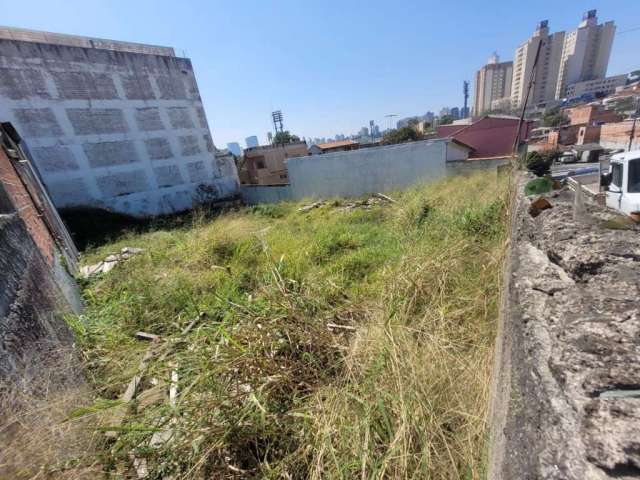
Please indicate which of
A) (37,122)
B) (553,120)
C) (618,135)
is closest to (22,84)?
(37,122)

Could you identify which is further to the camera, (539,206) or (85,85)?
(85,85)

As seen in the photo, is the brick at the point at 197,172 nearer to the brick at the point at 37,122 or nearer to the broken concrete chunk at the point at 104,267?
the brick at the point at 37,122

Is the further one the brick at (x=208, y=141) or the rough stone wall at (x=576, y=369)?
the brick at (x=208, y=141)

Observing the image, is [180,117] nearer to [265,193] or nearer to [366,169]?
[265,193]

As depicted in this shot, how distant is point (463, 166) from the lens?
9781mm

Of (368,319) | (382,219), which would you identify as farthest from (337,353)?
(382,219)

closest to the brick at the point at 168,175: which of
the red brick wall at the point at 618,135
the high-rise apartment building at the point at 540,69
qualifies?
the red brick wall at the point at 618,135

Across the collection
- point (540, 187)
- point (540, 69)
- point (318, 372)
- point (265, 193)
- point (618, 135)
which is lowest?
point (618, 135)

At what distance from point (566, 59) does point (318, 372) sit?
71301mm

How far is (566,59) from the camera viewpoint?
45.3 m

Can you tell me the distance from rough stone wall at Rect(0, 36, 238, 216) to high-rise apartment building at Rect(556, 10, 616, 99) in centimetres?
6510

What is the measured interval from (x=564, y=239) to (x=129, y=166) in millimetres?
16557

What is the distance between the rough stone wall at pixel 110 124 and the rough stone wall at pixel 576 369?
1607 centimetres

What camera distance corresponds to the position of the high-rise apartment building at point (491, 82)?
5647cm
